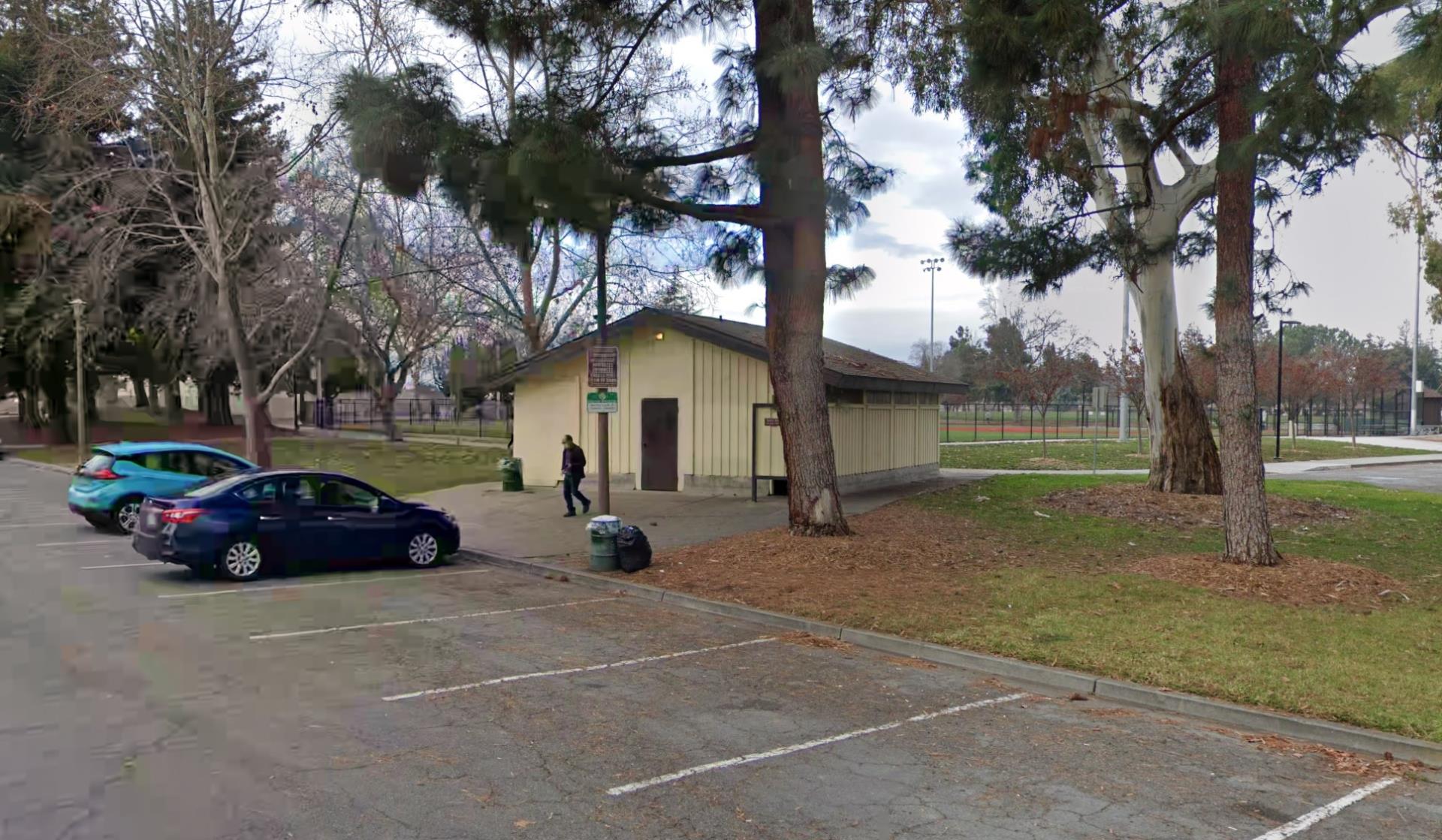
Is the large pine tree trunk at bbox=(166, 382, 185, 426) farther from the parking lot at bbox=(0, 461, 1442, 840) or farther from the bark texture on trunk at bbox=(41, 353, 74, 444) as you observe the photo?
the parking lot at bbox=(0, 461, 1442, 840)

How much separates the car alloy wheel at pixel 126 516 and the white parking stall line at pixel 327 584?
601 centimetres

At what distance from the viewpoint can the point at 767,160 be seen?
13.6 metres

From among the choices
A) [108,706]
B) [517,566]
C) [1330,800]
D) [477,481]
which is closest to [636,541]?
[517,566]

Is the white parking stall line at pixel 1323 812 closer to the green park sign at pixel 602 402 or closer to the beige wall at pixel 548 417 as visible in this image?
the green park sign at pixel 602 402

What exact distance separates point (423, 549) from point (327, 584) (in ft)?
5.75

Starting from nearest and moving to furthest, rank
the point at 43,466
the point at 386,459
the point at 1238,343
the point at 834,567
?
the point at 1238,343, the point at 834,567, the point at 43,466, the point at 386,459

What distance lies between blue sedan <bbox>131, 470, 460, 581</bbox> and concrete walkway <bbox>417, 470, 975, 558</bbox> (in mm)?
1855

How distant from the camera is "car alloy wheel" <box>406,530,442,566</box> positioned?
43.2 ft

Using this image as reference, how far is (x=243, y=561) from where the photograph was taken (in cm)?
1163

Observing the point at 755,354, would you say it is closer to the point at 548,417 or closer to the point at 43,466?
the point at 548,417

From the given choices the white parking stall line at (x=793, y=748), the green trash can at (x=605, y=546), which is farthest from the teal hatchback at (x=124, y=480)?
the white parking stall line at (x=793, y=748)

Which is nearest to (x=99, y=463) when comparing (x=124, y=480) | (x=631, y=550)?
(x=124, y=480)

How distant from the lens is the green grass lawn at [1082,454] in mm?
31797

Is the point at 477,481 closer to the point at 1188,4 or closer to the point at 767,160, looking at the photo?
the point at 767,160
